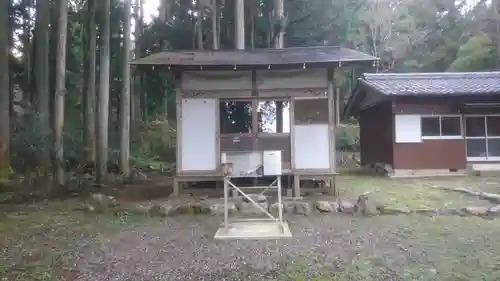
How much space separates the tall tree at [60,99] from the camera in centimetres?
A: 955

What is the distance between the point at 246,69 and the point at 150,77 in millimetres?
11984

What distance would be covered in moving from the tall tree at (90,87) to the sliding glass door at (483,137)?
12.5m

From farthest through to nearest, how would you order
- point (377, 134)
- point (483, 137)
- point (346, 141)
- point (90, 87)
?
1. point (346, 141)
2. point (377, 134)
3. point (90, 87)
4. point (483, 137)

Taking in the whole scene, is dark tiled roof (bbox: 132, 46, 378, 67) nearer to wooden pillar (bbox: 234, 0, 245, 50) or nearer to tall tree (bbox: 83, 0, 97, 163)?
wooden pillar (bbox: 234, 0, 245, 50)

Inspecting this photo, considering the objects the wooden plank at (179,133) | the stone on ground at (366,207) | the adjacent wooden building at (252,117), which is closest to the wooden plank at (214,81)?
the adjacent wooden building at (252,117)

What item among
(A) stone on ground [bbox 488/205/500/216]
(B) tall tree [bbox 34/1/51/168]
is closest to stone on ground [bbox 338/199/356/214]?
(A) stone on ground [bbox 488/205/500/216]

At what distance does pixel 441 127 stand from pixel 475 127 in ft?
4.08

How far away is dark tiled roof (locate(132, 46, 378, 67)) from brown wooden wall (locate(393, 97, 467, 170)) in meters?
4.94

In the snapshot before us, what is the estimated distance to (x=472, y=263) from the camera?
429 centimetres

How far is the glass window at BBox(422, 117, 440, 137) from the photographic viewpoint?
13250 millimetres

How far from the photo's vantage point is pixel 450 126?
13.3 meters

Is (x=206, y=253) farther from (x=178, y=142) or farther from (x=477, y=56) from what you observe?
(x=477, y=56)

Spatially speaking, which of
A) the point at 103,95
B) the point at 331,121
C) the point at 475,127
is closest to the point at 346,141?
the point at 475,127

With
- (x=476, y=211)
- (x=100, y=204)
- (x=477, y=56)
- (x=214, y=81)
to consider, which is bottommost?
(x=476, y=211)
